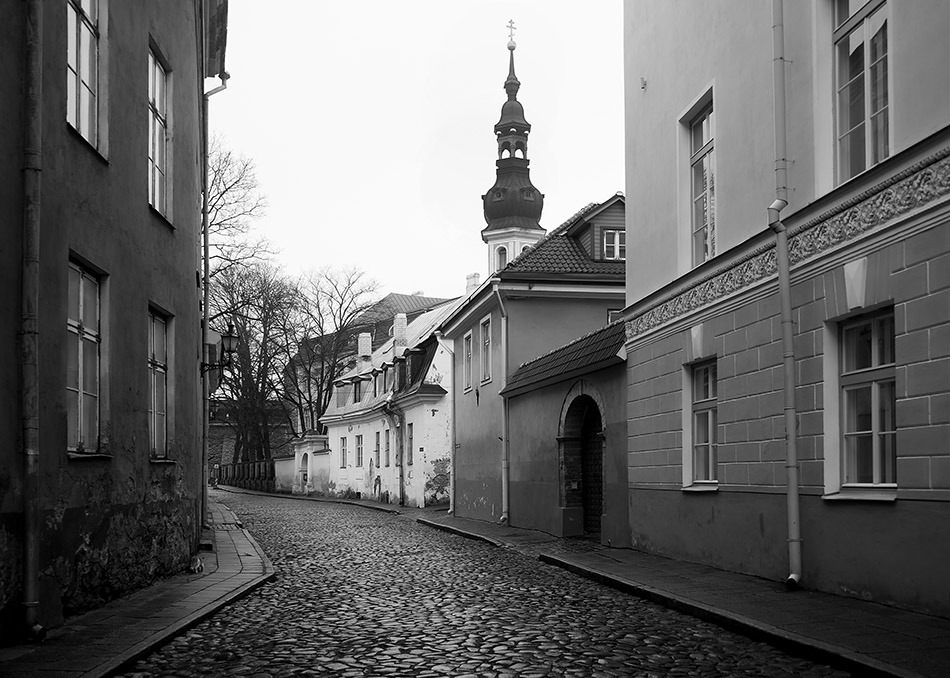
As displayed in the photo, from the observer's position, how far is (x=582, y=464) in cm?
2141

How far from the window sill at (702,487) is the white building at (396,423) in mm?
18973

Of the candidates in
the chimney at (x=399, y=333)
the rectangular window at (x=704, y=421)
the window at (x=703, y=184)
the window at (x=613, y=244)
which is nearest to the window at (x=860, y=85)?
the window at (x=703, y=184)

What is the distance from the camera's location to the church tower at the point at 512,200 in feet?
222

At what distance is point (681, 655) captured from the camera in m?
8.02

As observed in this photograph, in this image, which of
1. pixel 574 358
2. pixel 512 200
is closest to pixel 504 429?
pixel 574 358

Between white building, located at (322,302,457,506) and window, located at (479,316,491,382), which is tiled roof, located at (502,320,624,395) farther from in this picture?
white building, located at (322,302,457,506)

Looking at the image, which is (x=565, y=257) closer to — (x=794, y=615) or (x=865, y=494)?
(x=865, y=494)

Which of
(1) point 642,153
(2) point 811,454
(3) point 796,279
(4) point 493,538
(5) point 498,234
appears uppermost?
(5) point 498,234

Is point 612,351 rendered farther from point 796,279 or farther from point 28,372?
point 28,372

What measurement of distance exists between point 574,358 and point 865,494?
10611 millimetres

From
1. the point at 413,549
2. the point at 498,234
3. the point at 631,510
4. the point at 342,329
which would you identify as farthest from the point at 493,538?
the point at 498,234

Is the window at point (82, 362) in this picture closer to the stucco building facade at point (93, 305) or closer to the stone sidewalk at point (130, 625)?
the stucco building facade at point (93, 305)

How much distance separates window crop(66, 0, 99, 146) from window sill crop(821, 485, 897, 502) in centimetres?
786

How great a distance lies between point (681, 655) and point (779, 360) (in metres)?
4.68
